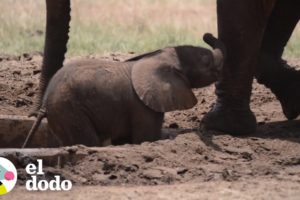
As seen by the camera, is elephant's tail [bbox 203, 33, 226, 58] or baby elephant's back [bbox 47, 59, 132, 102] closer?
baby elephant's back [bbox 47, 59, 132, 102]

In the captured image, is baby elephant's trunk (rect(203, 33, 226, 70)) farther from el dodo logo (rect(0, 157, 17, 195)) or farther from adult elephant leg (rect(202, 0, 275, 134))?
el dodo logo (rect(0, 157, 17, 195))

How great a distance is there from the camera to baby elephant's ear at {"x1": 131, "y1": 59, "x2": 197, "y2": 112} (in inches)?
230

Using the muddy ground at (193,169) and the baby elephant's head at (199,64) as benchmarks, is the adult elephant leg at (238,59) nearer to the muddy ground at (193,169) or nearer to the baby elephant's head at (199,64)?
the muddy ground at (193,169)

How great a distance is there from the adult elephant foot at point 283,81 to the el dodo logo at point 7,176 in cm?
259

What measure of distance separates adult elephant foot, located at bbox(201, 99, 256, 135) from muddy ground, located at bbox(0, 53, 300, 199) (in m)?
0.08

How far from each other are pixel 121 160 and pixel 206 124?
1352mm

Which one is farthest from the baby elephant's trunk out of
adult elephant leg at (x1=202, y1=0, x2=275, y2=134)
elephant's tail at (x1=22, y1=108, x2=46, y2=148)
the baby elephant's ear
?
elephant's tail at (x1=22, y1=108, x2=46, y2=148)

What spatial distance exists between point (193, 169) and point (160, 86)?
831mm

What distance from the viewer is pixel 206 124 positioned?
6.48 m

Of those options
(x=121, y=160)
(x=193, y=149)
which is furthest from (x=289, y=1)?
(x=121, y=160)

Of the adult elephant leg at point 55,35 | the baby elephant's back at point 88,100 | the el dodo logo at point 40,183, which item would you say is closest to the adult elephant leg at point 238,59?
the baby elephant's back at point 88,100

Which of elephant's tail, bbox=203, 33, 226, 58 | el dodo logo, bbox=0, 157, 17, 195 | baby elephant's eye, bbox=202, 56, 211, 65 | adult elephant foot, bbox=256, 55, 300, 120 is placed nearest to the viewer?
el dodo logo, bbox=0, 157, 17, 195

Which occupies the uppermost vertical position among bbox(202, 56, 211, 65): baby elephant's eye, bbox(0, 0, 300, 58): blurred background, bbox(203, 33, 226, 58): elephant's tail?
bbox(203, 33, 226, 58): elephant's tail

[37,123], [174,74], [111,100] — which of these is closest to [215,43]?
[174,74]
